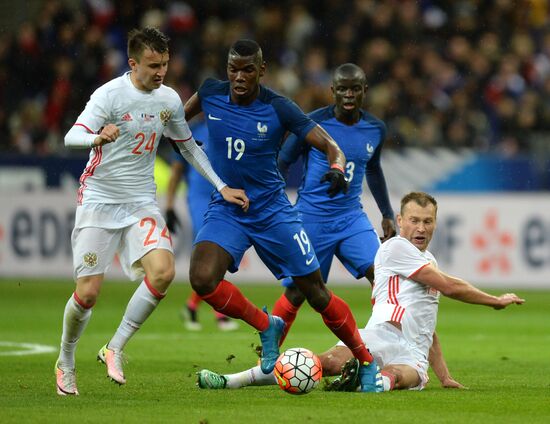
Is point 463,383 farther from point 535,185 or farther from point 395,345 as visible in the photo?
point 535,185

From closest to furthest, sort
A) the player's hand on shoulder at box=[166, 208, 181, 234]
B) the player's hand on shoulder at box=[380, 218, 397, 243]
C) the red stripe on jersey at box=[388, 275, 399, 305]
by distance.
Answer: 1. the red stripe on jersey at box=[388, 275, 399, 305]
2. the player's hand on shoulder at box=[380, 218, 397, 243]
3. the player's hand on shoulder at box=[166, 208, 181, 234]

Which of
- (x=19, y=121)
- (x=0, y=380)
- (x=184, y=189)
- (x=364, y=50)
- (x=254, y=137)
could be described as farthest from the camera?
(x=364, y=50)

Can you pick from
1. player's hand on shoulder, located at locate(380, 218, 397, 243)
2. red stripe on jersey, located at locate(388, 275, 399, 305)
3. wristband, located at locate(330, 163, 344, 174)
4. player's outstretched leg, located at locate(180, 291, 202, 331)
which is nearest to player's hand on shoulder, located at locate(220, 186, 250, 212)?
wristband, located at locate(330, 163, 344, 174)

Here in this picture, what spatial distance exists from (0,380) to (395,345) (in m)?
2.79

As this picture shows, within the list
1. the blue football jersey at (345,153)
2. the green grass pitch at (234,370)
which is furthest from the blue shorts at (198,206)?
the blue football jersey at (345,153)

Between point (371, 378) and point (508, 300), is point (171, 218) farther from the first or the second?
point (508, 300)

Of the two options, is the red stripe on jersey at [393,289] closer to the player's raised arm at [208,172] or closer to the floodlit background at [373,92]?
the player's raised arm at [208,172]

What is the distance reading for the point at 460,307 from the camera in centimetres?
1739

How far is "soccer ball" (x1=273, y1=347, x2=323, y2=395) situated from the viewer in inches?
303

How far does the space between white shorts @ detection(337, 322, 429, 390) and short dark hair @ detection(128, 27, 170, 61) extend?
2300 mm

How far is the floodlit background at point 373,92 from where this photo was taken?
18109mm

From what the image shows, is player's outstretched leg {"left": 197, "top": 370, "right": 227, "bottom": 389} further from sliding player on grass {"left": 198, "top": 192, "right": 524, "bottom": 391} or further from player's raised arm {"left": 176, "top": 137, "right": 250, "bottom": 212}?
player's raised arm {"left": 176, "top": 137, "right": 250, "bottom": 212}

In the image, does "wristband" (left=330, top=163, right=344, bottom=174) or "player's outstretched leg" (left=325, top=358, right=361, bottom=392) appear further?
"player's outstretched leg" (left=325, top=358, right=361, bottom=392)

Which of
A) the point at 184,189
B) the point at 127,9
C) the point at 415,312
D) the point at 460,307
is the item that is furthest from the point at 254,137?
the point at 127,9
